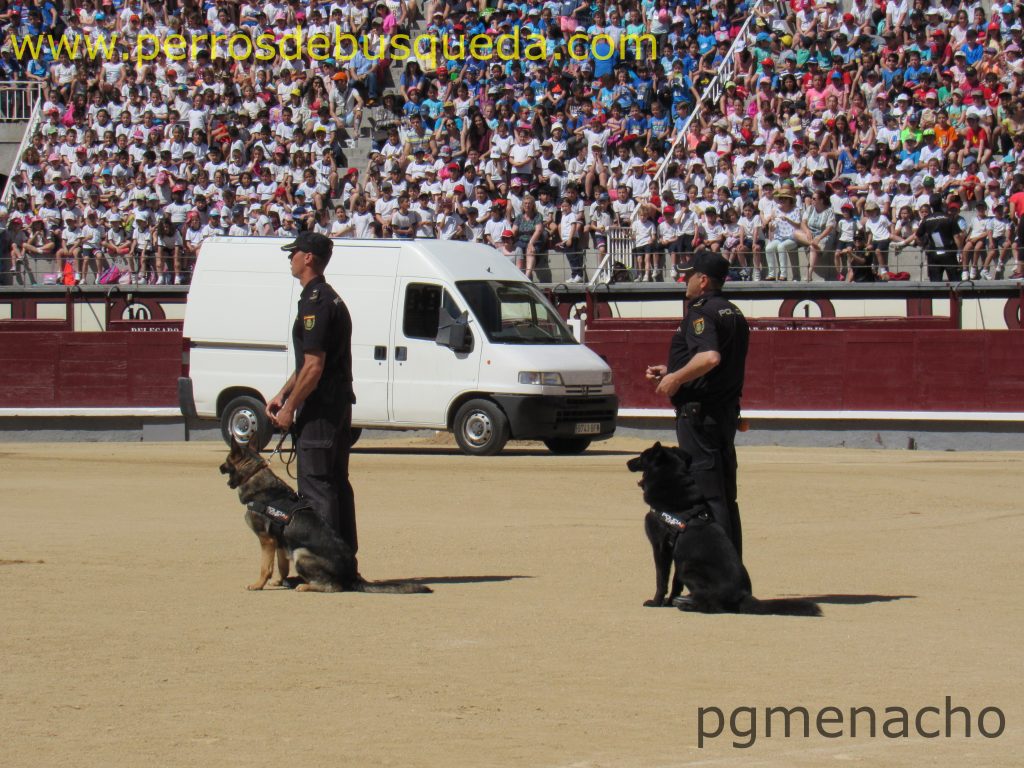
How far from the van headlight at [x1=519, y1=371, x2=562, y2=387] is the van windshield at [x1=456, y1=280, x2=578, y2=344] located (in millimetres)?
492

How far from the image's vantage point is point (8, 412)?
25.7m

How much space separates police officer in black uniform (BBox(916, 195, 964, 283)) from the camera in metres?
22.9

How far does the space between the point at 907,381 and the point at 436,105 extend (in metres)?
11.0

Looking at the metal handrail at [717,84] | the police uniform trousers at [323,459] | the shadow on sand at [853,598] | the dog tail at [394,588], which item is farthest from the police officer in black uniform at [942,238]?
the police uniform trousers at [323,459]

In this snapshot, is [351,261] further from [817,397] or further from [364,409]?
[817,397]

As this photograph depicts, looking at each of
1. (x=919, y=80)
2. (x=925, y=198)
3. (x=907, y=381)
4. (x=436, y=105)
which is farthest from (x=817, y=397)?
(x=436, y=105)

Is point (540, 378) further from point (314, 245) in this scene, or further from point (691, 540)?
point (691, 540)

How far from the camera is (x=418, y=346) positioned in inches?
802

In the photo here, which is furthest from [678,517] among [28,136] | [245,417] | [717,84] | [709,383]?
[28,136]

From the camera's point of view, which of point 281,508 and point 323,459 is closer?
point 281,508

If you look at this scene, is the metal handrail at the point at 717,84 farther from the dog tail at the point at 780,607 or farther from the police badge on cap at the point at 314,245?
the dog tail at the point at 780,607

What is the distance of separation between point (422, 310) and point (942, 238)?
7240 mm

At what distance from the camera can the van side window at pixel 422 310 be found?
66.1 ft

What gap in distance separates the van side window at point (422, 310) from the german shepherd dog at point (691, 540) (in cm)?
1151
